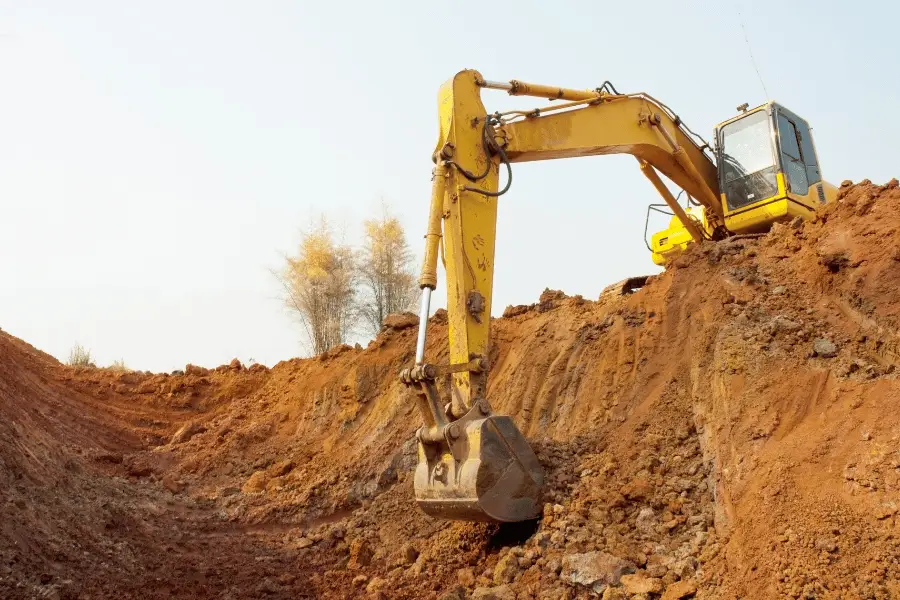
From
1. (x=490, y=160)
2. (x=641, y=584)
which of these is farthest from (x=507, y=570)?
(x=490, y=160)

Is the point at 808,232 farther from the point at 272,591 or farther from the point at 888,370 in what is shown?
the point at 272,591

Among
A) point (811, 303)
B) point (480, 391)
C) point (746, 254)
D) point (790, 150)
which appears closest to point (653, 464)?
point (480, 391)

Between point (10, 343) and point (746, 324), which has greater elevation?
point (10, 343)

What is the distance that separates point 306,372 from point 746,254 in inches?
309

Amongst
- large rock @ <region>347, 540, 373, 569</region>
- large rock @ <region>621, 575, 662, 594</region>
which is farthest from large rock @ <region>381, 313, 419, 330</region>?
large rock @ <region>621, 575, 662, 594</region>

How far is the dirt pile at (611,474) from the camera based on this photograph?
198 inches

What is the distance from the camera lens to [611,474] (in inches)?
245

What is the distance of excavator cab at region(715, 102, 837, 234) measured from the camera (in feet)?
31.9

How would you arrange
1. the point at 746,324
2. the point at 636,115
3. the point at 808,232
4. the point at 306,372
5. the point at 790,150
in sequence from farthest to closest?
1. the point at 306,372
2. the point at 790,150
3. the point at 636,115
4. the point at 808,232
5. the point at 746,324

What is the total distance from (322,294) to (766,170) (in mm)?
12972

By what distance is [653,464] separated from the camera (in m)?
6.23

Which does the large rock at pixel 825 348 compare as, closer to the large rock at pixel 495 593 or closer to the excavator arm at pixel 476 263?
the excavator arm at pixel 476 263

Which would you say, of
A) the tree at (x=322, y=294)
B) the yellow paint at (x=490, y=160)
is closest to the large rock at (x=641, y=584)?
the yellow paint at (x=490, y=160)

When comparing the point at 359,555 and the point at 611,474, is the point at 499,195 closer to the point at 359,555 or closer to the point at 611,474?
the point at 611,474
